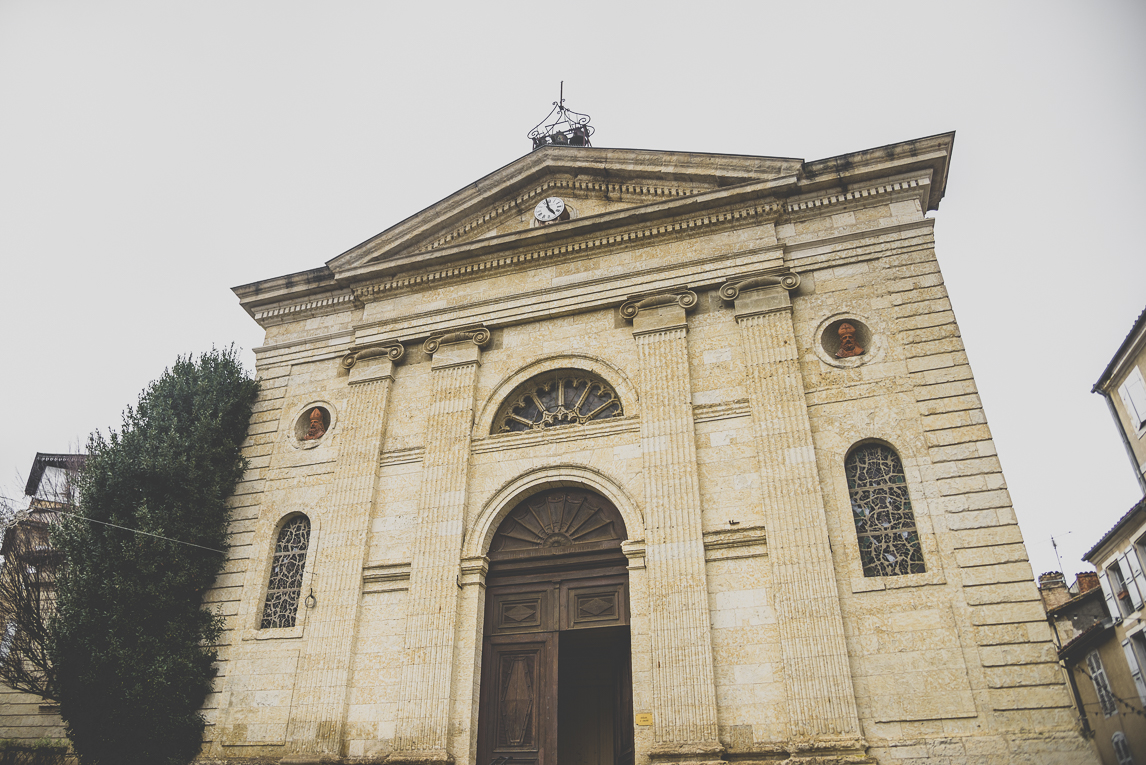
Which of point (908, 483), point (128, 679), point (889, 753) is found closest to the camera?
point (889, 753)

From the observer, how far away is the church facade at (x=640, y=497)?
8.77 meters

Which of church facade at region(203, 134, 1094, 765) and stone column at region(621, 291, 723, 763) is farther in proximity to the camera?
stone column at region(621, 291, 723, 763)

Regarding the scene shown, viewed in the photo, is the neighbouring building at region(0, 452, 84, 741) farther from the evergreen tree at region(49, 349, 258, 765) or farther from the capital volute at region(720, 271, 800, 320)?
the capital volute at region(720, 271, 800, 320)

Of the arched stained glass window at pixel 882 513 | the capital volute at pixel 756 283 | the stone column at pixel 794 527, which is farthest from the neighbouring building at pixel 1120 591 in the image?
the capital volute at pixel 756 283

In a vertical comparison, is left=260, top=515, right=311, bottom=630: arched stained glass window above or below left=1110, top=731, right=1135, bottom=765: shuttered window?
above

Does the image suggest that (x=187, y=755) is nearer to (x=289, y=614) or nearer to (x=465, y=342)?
(x=289, y=614)

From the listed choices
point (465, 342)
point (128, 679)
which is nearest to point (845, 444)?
point (465, 342)

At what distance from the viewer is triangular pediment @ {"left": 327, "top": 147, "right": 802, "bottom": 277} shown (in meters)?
12.1

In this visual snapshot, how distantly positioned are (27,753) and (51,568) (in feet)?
12.6

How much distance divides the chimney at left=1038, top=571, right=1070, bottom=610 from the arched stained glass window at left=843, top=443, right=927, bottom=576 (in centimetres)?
1147

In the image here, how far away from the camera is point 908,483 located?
9562 mm

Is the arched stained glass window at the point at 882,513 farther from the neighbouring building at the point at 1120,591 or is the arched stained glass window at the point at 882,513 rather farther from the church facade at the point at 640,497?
the neighbouring building at the point at 1120,591

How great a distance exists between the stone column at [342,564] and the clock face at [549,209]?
333 centimetres

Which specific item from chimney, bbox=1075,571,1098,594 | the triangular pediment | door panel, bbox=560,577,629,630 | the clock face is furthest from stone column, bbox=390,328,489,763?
chimney, bbox=1075,571,1098,594
